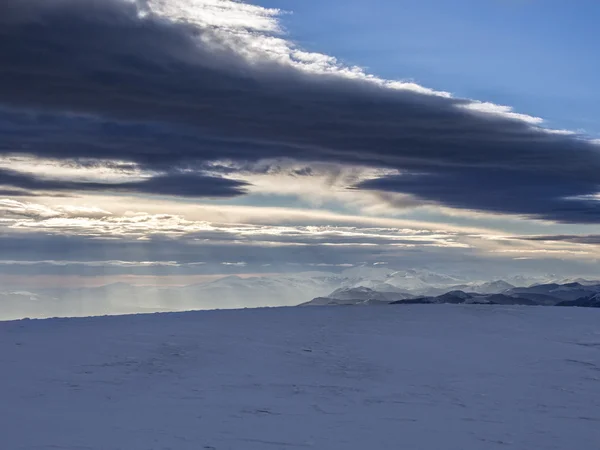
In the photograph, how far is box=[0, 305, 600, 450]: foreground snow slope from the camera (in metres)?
9.39

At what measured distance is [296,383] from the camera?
12.5 m

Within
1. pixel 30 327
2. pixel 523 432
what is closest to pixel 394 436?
pixel 523 432

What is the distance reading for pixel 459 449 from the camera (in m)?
9.01

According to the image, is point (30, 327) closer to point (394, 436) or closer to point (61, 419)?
point (61, 419)

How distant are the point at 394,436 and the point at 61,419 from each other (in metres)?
→ 4.77

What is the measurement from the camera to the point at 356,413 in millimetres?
10672

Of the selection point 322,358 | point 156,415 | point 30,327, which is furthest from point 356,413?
point 30,327

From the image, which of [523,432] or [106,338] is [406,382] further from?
[106,338]

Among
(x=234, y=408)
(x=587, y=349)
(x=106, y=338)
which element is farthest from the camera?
(x=587, y=349)

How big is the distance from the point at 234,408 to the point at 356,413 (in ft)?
6.27

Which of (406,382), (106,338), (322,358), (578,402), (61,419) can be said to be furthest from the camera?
(106,338)

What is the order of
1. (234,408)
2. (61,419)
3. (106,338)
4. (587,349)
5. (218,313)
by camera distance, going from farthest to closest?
(218,313)
(587,349)
(106,338)
(234,408)
(61,419)

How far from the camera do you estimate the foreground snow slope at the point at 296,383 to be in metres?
9.39

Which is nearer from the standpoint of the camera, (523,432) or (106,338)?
(523,432)
